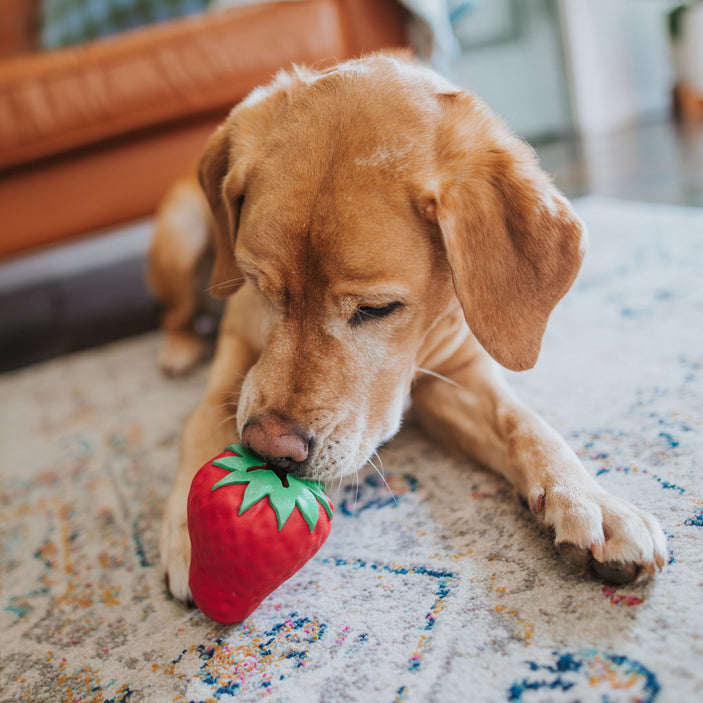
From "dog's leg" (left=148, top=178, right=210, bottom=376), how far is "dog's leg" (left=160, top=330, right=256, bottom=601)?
2.03ft

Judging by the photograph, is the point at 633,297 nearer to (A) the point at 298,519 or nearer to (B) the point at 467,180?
(B) the point at 467,180

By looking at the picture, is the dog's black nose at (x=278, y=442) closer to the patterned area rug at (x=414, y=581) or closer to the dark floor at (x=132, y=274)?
the patterned area rug at (x=414, y=581)

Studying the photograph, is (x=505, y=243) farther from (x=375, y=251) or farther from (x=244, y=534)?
(x=244, y=534)

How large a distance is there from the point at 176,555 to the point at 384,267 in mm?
668

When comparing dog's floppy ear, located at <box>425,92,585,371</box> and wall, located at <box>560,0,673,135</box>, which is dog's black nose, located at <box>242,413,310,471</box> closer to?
dog's floppy ear, located at <box>425,92,585,371</box>

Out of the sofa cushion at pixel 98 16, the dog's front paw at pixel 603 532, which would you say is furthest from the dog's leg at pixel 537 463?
the sofa cushion at pixel 98 16

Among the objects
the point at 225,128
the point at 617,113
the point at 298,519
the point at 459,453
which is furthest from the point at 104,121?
the point at 617,113

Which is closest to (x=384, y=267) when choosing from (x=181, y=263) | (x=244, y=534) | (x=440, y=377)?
(x=440, y=377)

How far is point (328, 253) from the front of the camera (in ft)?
3.88

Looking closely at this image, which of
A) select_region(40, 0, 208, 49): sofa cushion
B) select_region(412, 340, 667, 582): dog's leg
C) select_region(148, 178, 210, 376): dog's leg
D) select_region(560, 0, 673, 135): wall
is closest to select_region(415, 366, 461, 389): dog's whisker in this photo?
select_region(412, 340, 667, 582): dog's leg

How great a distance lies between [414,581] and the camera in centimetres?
111

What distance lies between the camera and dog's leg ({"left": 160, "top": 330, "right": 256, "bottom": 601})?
121cm

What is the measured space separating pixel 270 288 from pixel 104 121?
2.11 meters

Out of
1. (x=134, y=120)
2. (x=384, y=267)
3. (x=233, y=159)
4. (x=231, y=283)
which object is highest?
(x=134, y=120)
